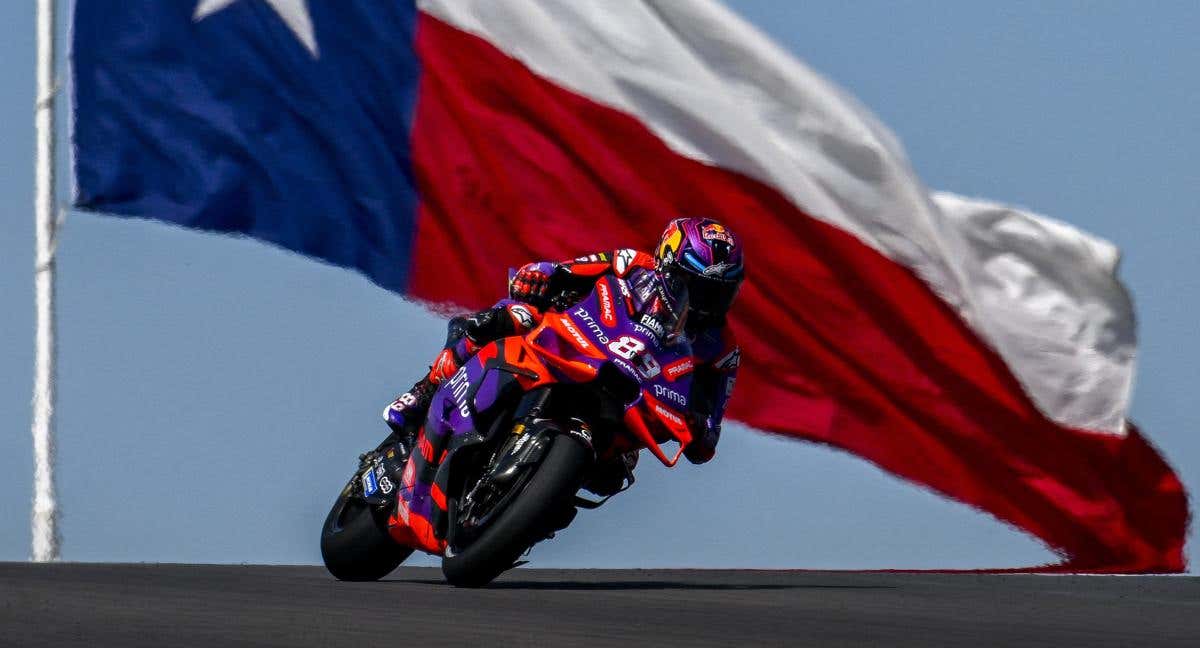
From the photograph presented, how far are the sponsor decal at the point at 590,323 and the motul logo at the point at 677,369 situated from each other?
294 mm

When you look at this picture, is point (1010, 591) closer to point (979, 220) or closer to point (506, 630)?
point (979, 220)

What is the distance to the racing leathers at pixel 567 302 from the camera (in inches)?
388

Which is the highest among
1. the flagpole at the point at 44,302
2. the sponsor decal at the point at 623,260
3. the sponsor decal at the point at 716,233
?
the sponsor decal at the point at 716,233

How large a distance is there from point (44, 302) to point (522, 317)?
3822mm

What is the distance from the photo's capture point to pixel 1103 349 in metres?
13.0

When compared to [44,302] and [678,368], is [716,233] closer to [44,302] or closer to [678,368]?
[678,368]

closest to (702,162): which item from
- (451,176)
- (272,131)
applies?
(451,176)

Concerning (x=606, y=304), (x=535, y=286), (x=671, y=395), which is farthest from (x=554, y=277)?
(x=671, y=395)

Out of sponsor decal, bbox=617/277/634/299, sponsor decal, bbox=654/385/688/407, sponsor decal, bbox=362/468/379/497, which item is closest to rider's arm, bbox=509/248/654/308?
sponsor decal, bbox=617/277/634/299

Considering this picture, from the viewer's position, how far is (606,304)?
9773 millimetres

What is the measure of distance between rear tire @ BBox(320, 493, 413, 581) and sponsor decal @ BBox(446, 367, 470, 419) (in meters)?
0.83

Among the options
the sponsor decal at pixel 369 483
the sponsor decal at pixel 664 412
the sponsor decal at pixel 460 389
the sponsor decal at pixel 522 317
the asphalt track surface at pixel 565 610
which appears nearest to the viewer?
the asphalt track surface at pixel 565 610

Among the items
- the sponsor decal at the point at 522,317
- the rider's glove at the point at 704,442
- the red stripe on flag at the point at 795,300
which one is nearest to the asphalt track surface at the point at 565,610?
the rider's glove at the point at 704,442

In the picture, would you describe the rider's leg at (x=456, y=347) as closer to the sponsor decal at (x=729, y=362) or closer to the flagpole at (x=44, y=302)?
the sponsor decal at (x=729, y=362)
